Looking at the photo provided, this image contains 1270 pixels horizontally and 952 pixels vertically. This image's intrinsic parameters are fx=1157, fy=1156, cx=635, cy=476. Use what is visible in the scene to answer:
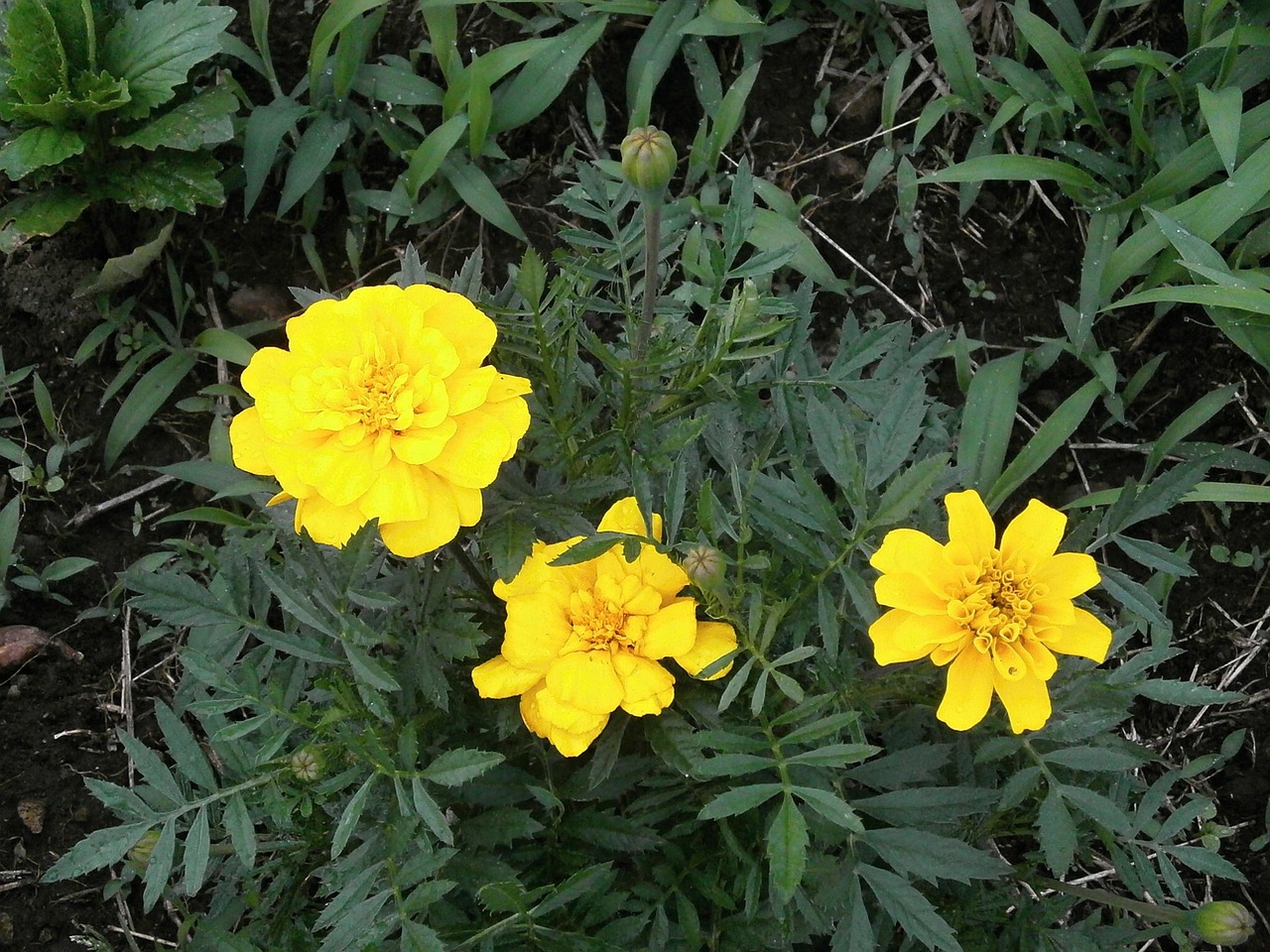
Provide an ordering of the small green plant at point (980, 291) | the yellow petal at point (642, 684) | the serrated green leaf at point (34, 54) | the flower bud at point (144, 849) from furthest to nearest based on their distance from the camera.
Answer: the small green plant at point (980, 291)
the serrated green leaf at point (34, 54)
the flower bud at point (144, 849)
the yellow petal at point (642, 684)

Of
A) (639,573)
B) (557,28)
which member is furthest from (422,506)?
(557,28)

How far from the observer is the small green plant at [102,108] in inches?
74.8

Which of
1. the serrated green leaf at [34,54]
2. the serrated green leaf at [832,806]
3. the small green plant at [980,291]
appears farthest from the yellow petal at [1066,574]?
the serrated green leaf at [34,54]

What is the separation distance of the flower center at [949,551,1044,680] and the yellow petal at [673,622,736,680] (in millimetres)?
223

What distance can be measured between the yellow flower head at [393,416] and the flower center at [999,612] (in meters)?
0.44

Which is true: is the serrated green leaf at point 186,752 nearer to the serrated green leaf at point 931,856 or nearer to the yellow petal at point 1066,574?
the serrated green leaf at point 931,856

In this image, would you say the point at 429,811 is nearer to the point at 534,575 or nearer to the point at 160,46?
the point at 534,575

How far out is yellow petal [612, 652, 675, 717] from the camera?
1104 mm

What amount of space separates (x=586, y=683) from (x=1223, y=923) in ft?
2.32

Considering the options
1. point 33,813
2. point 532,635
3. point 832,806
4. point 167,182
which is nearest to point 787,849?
point 832,806

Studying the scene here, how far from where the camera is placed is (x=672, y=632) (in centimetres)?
112

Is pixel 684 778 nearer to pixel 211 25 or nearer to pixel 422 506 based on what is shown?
pixel 422 506

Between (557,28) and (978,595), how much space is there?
Result: 156 centimetres

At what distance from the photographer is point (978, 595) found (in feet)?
3.47
